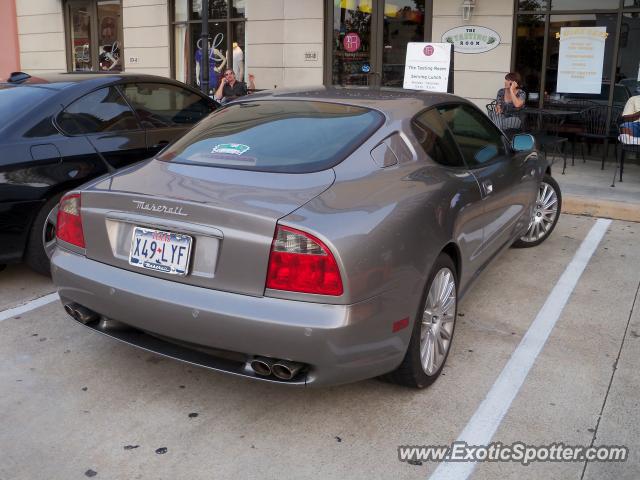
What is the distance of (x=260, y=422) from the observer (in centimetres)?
319

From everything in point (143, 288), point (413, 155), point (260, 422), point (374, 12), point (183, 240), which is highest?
point (374, 12)

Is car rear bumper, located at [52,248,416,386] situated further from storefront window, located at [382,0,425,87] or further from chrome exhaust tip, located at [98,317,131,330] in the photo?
storefront window, located at [382,0,425,87]

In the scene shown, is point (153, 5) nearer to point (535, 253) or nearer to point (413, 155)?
point (535, 253)

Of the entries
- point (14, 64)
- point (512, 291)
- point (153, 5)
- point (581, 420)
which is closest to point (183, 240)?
point (581, 420)

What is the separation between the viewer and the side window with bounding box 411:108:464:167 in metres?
3.81

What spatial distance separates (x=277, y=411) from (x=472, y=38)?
9.43 m

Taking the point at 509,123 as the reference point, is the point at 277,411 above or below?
below

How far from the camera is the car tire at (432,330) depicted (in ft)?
10.7

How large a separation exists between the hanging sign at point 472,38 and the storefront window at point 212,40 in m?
4.53

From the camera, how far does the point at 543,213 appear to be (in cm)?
616

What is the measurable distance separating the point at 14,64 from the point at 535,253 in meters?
15.8

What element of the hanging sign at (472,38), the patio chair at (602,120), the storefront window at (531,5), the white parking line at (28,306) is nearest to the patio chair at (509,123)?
the patio chair at (602,120)

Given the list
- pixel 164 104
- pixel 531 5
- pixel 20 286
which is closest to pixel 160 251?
pixel 20 286

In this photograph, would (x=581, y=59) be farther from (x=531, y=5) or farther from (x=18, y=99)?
(x=18, y=99)
